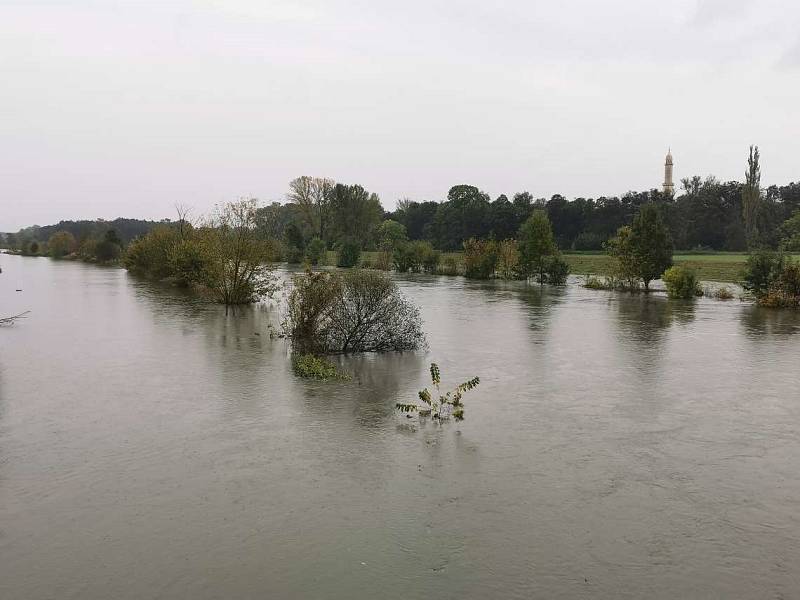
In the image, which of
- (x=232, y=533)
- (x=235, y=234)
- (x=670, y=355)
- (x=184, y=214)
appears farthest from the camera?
(x=184, y=214)

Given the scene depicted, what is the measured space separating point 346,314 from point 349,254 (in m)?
47.0

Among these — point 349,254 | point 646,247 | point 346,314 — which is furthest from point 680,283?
point 349,254

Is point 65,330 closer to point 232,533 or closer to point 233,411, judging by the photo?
point 233,411

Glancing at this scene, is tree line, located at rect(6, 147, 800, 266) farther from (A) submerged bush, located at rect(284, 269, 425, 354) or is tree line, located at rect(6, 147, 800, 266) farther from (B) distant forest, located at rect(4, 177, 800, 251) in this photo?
(A) submerged bush, located at rect(284, 269, 425, 354)

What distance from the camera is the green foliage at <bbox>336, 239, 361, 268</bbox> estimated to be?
61.4 meters

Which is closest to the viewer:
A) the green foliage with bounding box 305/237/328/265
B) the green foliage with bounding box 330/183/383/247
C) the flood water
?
the flood water

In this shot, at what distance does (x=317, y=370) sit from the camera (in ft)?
39.5

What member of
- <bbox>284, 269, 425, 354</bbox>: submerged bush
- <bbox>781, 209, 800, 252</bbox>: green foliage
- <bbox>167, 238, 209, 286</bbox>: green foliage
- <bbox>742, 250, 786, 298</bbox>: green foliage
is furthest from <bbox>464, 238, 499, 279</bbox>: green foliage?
<bbox>284, 269, 425, 354</bbox>: submerged bush

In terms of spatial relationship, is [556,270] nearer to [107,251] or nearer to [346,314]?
[346,314]

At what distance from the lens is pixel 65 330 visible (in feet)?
60.6

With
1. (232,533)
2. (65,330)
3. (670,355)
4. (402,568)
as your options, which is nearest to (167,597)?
(232,533)

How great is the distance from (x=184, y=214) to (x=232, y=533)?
40.6m

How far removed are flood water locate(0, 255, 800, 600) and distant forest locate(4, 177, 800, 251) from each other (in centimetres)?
6034

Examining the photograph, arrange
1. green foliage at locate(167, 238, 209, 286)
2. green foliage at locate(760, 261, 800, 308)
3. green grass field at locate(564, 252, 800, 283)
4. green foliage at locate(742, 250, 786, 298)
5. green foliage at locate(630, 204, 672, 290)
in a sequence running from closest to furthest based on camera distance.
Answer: green foliage at locate(760, 261, 800, 308) < green foliage at locate(742, 250, 786, 298) < green foliage at locate(167, 238, 209, 286) < green foliage at locate(630, 204, 672, 290) < green grass field at locate(564, 252, 800, 283)
